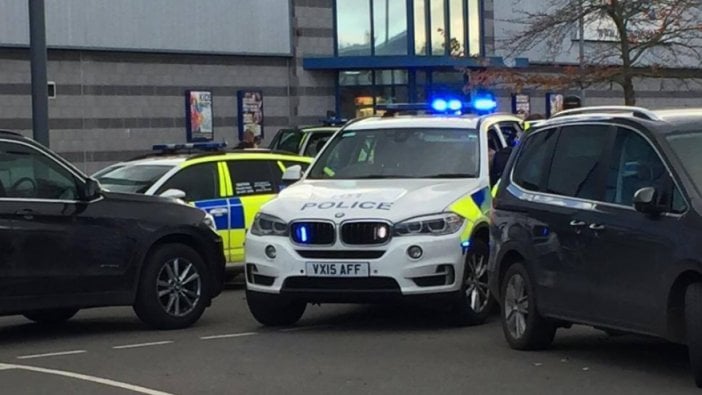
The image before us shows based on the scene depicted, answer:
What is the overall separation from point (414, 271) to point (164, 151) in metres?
6.14

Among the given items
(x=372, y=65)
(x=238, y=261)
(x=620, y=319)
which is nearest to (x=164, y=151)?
(x=238, y=261)

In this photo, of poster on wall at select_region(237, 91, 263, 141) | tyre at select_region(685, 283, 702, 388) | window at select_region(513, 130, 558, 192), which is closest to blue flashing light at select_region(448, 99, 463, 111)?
window at select_region(513, 130, 558, 192)

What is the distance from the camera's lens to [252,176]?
15.1 m

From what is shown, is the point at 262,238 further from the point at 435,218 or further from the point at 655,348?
the point at 655,348

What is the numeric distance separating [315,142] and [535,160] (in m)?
11.3

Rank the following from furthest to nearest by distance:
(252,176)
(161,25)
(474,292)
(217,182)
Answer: (161,25), (252,176), (217,182), (474,292)

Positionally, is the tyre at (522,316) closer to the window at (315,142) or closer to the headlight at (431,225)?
the headlight at (431,225)

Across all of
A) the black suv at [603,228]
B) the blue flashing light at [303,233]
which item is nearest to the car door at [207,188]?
the blue flashing light at [303,233]

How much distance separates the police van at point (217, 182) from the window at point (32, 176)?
300 centimetres

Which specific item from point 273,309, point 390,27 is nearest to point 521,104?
point 390,27

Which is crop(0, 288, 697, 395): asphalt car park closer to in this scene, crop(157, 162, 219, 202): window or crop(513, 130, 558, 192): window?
crop(513, 130, 558, 192): window

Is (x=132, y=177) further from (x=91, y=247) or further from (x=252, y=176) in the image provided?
(x=91, y=247)

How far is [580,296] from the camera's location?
9.08 metres

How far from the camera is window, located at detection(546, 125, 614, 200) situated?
30.0ft
